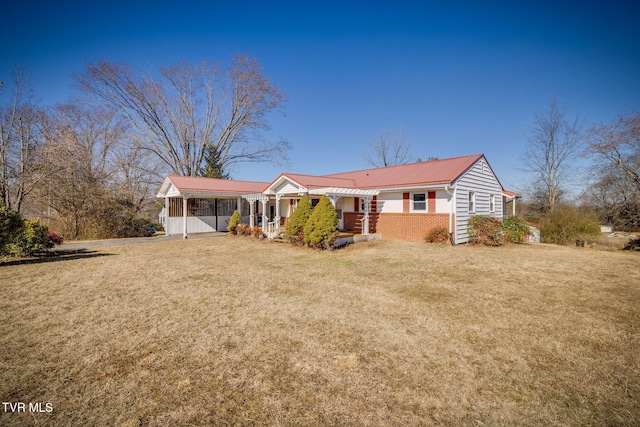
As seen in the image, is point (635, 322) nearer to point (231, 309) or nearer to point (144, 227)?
point (231, 309)

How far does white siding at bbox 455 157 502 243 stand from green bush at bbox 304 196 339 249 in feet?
20.7

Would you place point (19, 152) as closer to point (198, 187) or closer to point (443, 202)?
point (198, 187)

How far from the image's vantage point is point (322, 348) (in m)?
3.78

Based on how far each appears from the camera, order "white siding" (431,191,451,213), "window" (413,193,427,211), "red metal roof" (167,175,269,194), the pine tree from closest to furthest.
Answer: "white siding" (431,191,451,213) → "window" (413,193,427,211) → "red metal roof" (167,175,269,194) → the pine tree

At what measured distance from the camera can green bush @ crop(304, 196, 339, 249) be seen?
38.3 feet

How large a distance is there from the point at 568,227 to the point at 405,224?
8703 millimetres

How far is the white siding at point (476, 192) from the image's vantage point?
13465 mm

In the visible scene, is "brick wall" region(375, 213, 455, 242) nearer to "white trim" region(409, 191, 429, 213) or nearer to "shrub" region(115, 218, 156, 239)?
"white trim" region(409, 191, 429, 213)

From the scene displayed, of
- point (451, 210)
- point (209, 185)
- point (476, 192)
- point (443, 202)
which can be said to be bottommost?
point (451, 210)

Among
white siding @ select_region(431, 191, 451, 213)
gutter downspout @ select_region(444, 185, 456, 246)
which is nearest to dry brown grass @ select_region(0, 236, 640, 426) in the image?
gutter downspout @ select_region(444, 185, 456, 246)

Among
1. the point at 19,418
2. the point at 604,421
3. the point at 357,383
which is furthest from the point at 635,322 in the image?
the point at 19,418

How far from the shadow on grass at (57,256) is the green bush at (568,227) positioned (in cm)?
2175

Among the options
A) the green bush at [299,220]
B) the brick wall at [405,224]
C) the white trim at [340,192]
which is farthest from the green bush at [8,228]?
the brick wall at [405,224]

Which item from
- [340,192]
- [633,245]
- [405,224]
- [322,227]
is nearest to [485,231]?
[405,224]
